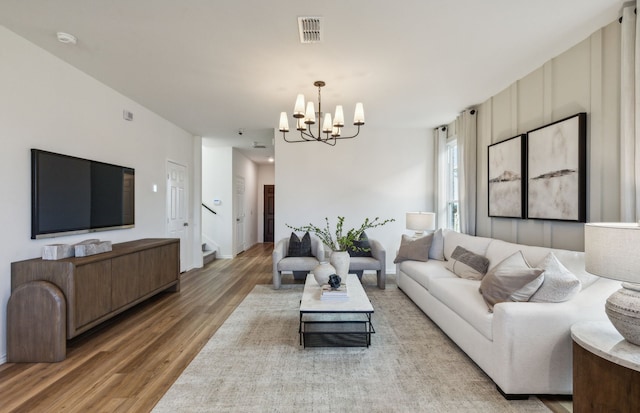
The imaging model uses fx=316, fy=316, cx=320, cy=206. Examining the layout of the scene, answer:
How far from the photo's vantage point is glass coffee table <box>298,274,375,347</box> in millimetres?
2687

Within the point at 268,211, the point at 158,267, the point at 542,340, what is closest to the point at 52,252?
the point at 158,267

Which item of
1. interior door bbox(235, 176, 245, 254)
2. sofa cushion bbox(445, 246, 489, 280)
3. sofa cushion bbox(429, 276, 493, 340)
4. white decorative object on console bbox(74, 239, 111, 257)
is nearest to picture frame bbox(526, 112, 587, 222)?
sofa cushion bbox(445, 246, 489, 280)

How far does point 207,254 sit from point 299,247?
2.81m

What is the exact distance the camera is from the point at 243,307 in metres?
3.88

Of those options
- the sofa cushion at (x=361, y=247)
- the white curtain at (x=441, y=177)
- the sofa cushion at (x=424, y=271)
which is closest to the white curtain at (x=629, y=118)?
the sofa cushion at (x=424, y=271)

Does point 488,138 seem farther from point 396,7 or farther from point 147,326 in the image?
point 147,326

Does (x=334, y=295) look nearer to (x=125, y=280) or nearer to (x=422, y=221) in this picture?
(x=125, y=280)

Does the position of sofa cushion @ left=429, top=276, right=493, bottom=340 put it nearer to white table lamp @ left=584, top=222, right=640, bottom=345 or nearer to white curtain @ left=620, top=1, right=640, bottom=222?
white table lamp @ left=584, top=222, right=640, bottom=345

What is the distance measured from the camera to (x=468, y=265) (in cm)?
343

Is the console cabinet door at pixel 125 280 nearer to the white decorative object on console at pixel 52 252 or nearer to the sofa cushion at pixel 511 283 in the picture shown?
the white decorative object on console at pixel 52 252

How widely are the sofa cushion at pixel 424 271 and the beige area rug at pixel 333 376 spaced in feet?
1.78

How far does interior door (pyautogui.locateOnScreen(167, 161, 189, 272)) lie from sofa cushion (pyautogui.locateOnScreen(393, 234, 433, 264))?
12.8 ft

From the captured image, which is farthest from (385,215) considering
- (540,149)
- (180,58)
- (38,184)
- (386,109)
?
(38,184)

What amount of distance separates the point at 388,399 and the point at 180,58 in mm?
3383
